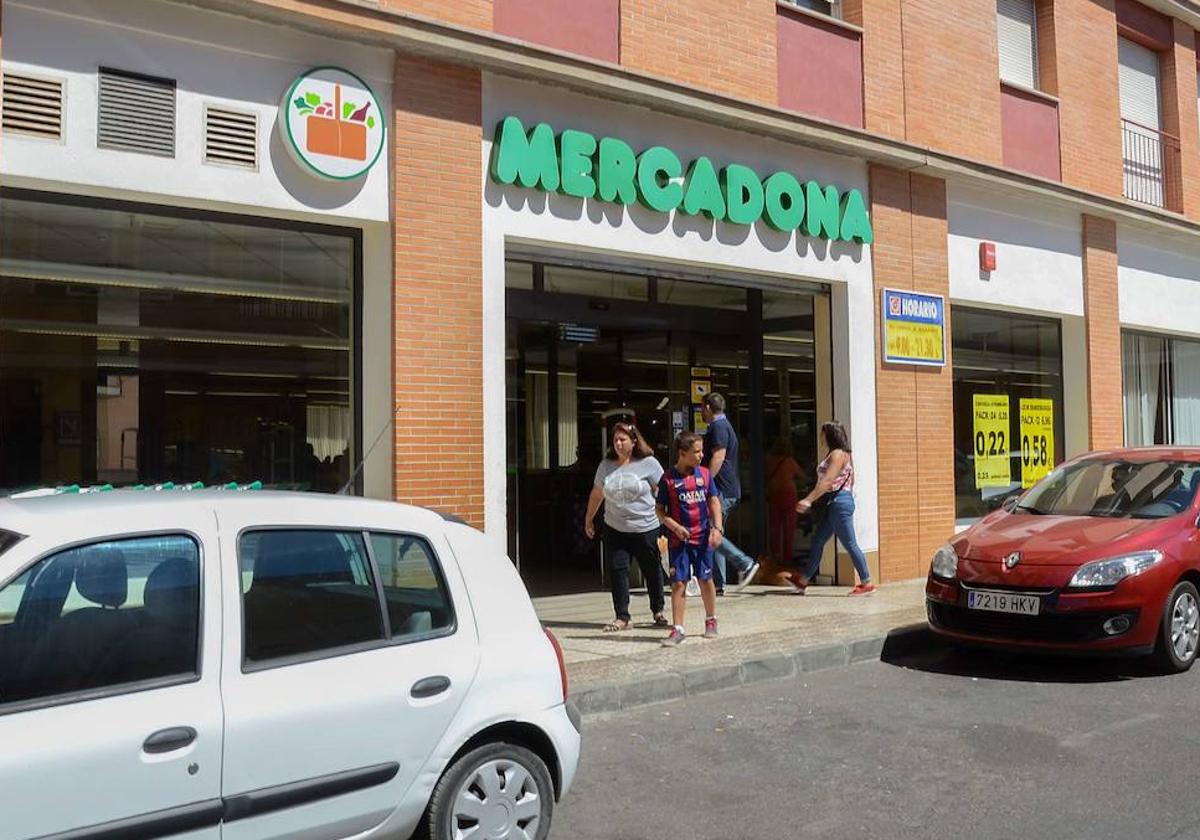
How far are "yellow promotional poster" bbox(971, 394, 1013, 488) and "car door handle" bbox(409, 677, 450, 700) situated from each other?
417 inches

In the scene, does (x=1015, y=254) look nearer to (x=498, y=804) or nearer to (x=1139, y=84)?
(x=1139, y=84)

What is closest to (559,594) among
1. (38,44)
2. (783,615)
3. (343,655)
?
(783,615)

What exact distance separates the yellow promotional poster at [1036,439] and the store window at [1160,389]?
69.7 inches

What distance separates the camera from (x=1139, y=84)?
15641mm

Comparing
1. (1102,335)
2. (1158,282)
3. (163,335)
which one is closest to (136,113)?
(163,335)

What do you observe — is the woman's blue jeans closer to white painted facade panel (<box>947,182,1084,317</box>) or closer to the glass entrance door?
the glass entrance door

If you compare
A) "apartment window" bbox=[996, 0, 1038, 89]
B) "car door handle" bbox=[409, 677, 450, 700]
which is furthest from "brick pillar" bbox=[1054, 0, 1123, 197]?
"car door handle" bbox=[409, 677, 450, 700]

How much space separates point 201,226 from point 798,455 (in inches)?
268

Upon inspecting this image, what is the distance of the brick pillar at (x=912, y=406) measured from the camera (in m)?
11.6

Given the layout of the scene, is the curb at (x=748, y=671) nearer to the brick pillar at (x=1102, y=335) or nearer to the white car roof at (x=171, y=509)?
the white car roof at (x=171, y=509)

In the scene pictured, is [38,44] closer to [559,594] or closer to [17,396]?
[17,396]

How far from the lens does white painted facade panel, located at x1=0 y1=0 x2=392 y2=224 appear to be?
693cm

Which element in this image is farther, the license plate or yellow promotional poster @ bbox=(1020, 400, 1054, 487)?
yellow promotional poster @ bbox=(1020, 400, 1054, 487)

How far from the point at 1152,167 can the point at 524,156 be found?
11.4m
